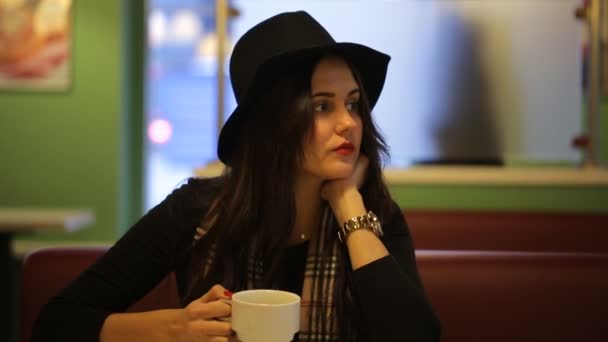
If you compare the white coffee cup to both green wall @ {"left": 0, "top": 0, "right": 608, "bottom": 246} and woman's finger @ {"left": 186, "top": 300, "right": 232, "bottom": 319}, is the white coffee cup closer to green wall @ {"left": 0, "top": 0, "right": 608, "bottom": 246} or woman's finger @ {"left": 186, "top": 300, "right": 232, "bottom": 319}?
→ woman's finger @ {"left": 186, "top": 300, "right": 232, "bottom": 319}

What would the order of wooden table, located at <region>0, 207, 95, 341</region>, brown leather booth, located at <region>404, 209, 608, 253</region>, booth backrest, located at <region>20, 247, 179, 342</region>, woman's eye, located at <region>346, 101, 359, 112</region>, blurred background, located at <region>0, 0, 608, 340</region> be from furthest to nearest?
blurred background, located at <region>0, 0, 608, 340</region> → wooden table, located at <region>0, 207, 95, 341</region> → brown leather booth, located at <region>404, 209, 608, 253</region> → booth backrest, located at <region>20, 247, 179, 342</region> → woman's eye, located at <region>346, 101, 359, 112</region>

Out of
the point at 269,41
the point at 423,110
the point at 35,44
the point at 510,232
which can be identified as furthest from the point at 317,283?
the point at 35,44

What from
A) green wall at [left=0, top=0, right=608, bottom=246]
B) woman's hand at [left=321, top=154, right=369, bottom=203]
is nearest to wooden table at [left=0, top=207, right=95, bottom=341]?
green wall at [left=0, top=0, right=608, bottom=246]

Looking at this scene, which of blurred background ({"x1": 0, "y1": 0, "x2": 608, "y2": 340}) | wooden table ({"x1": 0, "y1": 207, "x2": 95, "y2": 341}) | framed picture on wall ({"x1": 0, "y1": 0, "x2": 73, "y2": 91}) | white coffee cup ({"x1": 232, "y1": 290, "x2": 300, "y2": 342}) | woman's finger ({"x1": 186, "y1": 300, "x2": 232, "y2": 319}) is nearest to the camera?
white coffee cup ({"x1": 232, "y1": 290, "x2": 300, "y2": 342})

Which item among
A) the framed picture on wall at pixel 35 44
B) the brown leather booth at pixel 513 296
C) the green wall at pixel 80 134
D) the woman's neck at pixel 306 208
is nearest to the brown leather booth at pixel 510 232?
the brown leather booth at pixel 513 296

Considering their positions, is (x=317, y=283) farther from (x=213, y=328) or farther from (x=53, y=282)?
(x=53, y=282)

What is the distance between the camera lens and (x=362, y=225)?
4.01 feet

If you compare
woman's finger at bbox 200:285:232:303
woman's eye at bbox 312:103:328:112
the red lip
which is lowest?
woman's finger at bbox 200:285:232:303

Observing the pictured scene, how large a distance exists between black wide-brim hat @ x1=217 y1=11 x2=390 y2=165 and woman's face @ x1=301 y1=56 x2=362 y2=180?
0.05m

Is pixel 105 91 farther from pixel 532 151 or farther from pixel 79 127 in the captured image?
pixel 532 151

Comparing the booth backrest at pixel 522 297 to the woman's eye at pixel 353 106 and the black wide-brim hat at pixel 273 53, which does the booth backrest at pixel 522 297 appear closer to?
the woman's eye at pixel 353 106

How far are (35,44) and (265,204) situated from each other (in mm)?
2868

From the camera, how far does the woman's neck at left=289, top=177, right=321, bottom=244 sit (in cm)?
135

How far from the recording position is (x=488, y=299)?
1.36 meters
